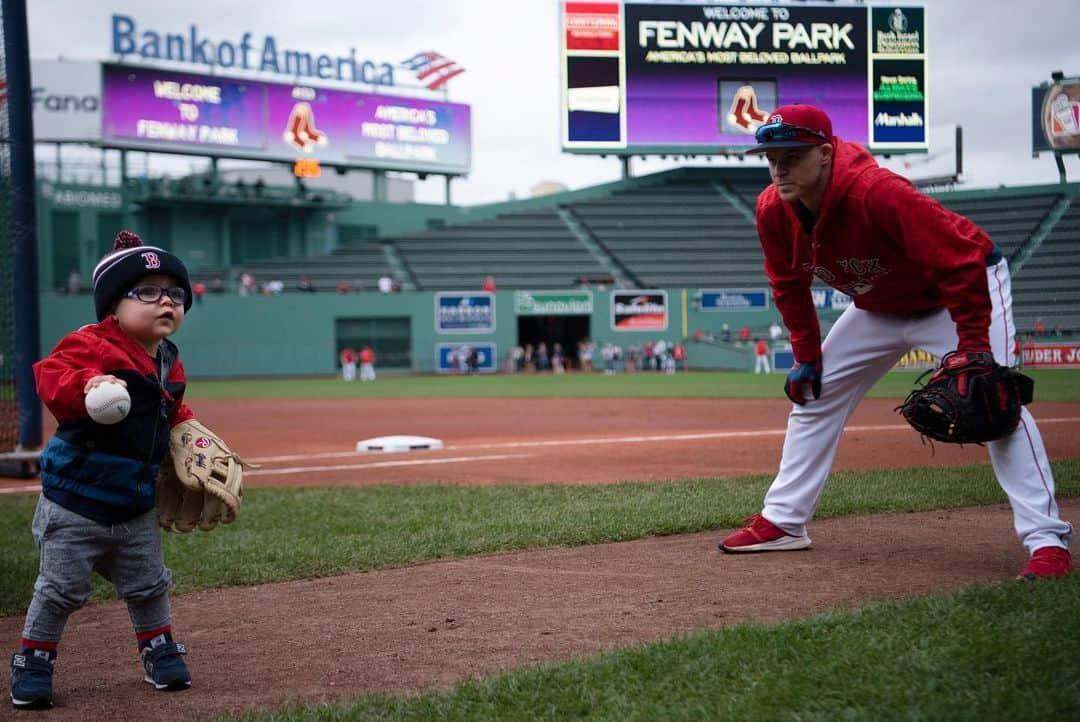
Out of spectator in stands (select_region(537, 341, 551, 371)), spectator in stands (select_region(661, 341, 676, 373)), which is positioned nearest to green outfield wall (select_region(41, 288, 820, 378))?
spectator in stands (select_region(661, 341, 676, 373))

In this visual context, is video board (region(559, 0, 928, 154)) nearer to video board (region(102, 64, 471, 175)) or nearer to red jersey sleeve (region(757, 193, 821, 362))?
video board (region(102, 64, 471, 175))

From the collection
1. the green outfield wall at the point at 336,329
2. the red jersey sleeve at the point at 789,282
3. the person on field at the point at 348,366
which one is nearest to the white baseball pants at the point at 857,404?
the red jersey sleeve at the point at 789,282

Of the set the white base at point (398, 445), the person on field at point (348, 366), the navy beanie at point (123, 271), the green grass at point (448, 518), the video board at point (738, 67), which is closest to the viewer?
the navy beanie at point (123, 271)

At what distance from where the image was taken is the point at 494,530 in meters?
6.54

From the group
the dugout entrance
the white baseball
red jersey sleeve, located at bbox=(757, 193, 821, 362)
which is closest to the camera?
the white baseball

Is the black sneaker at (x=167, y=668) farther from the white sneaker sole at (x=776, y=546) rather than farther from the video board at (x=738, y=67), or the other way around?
the video board at (x=738, y=67)

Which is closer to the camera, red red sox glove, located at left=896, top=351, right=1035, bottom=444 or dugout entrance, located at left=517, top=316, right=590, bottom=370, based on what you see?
red red sox glove, located at left=896, top=351, right=1035, bottom=444

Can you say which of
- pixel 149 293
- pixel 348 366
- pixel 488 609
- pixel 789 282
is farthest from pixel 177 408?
pixel 348 366

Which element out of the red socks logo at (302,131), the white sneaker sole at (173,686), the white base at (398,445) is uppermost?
the red socks logo at (302,131)

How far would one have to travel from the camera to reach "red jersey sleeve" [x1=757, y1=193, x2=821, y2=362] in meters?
5.23

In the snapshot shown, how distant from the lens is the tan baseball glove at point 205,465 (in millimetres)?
3939

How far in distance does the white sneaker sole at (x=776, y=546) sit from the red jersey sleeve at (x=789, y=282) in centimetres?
94

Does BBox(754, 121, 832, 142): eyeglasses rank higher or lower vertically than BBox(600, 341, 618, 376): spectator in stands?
higher

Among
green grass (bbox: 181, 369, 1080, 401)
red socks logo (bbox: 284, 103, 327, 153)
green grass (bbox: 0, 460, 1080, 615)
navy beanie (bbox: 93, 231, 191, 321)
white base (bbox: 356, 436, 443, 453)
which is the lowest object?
green grass (bbox: 181, 369, 1080, 401)
